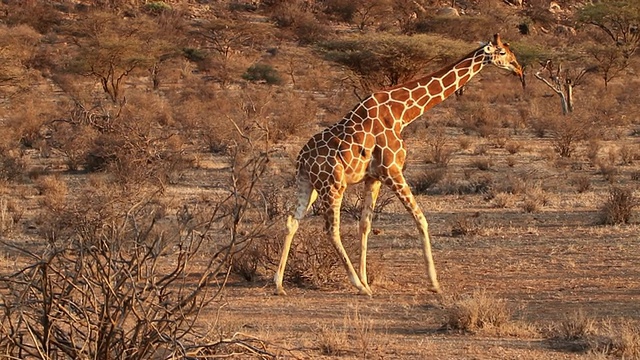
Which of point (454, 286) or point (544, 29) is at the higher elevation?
point (544, 29)

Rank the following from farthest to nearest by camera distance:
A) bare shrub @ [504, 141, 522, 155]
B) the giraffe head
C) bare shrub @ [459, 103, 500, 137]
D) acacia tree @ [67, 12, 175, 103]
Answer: acacia tree @ [67, 12, 175, 103] < bare shrub @ [459, 103, 500, 137] < bare shrub @ [504, 141, 522, 155] < the giraffe head

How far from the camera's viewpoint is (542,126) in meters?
24.8

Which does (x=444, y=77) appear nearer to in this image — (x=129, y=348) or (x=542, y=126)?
(x=129, y=348)

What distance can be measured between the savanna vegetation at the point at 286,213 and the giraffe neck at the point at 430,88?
4.44 feet

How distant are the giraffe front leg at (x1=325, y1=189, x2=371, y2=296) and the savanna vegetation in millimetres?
183

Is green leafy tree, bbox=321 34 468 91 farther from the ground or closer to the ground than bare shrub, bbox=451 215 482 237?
farther from the ground

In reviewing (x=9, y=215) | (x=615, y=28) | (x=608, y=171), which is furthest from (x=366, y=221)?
(x=615, y=28)

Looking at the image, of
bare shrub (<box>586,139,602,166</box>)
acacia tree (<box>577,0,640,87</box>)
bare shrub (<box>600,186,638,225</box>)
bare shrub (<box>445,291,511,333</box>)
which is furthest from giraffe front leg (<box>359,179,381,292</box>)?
acacia tree (<box>577,0,640,87</box>)

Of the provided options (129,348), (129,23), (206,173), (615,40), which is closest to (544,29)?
(615,40)

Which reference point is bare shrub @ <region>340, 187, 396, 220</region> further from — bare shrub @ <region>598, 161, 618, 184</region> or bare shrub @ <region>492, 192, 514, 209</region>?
bare shrub @ <region>598, 161, 618, 184</region>

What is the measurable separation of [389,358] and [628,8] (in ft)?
123

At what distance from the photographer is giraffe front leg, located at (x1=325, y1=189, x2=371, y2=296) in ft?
28.5

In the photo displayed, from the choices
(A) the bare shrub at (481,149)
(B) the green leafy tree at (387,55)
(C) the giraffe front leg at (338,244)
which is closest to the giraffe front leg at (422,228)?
(C) the giraffe front leg at (338,244)

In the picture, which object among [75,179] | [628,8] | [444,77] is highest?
[628,8]
